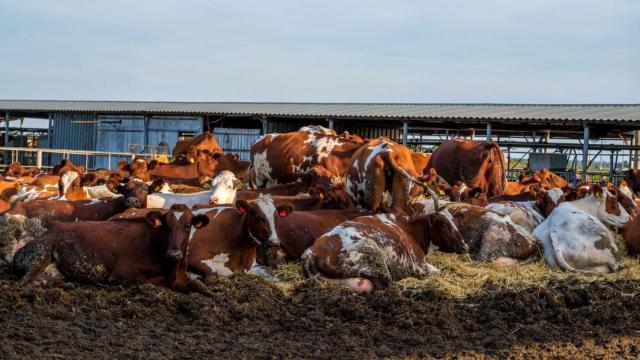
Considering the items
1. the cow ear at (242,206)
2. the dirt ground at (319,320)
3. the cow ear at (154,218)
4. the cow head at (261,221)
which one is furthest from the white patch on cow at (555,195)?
the cow ear at (154,218)

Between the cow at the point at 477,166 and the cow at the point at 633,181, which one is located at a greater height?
the cow at the point at 477,166

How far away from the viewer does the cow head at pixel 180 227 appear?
7.64m

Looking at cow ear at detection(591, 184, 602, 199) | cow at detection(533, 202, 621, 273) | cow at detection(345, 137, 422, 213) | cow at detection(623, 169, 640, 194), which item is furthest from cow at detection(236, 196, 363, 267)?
cow at detection(623, 169, 640, 194)

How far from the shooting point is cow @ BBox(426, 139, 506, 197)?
1577cm

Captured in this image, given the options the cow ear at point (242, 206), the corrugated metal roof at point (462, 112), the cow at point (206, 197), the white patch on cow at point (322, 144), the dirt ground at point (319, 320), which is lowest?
the dirt ground at point (319, 320)

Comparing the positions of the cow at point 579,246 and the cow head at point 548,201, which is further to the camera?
the cow head at point 548,201

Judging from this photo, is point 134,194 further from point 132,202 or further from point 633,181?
point 633,181

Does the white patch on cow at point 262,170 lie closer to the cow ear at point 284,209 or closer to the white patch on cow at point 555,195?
the white patch on cow at point 555,195

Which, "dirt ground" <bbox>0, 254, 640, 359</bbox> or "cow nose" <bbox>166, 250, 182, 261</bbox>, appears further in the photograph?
"cow nose" <bbox>166, 250, 182, 261</bbox>

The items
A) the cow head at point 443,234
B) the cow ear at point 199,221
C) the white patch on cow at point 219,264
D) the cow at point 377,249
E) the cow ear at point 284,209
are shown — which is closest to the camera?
the cow ear at point 199,221

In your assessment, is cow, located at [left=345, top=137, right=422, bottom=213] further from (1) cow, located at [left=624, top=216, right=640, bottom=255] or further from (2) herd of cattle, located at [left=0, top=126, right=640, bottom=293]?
(1) cow, located at [left=624, top=216, right=640, bottom=255]

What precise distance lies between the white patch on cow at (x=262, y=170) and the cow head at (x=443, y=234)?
693 centimetres

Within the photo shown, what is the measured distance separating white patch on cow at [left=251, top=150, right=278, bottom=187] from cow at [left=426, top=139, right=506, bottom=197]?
2988 millimetres

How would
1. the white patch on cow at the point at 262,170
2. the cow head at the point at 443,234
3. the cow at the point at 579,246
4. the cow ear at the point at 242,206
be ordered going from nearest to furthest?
the cow ear at the point at 242,206 < the cow head at the point at 443,234 < the cow at the point at 579,246 < the white patch on cow at the point at 262,170
